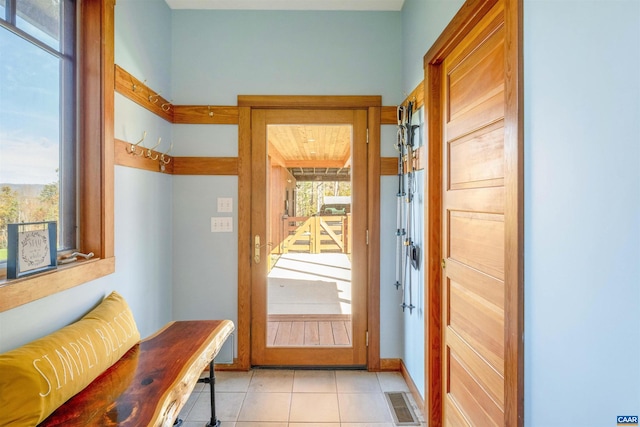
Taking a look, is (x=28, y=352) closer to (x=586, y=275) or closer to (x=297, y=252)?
(x=586, y=275)

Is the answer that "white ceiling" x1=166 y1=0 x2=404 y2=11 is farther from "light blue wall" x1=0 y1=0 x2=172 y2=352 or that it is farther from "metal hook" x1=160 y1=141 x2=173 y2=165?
"metal hook" x1=160 y1=141 x2=173 y2=165

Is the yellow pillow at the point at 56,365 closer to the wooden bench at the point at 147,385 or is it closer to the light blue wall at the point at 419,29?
the wooden bench at the point at 147,385

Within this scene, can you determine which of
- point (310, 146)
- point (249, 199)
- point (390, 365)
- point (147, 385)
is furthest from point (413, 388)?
point (310, 146)

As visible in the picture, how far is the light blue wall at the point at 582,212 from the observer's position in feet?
2.47

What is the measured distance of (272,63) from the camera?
273 centimetres

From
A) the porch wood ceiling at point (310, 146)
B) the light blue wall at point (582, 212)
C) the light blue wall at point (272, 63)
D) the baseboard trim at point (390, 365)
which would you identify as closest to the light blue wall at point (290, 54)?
the light blue wall at point (272, 63)

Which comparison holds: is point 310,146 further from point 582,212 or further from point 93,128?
point 582,212

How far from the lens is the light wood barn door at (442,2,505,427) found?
1358 mm

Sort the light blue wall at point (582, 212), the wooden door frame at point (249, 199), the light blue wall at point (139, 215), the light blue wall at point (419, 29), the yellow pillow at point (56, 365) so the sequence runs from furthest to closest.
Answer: the wooden door frame at point (249, 199) < the light blue wall at point (419, 29) < the light blue wall at point (139, 215) < the yellow pillow at point (56, 365) < the light blue wall at point (582, 212)

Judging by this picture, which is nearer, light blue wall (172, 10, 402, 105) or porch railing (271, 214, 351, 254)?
light blue wall (172, 10, 402, 105)

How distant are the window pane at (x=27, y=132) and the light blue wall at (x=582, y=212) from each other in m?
1.97

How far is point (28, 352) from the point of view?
3.91 feet

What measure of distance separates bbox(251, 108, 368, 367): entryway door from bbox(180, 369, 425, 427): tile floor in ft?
0.52

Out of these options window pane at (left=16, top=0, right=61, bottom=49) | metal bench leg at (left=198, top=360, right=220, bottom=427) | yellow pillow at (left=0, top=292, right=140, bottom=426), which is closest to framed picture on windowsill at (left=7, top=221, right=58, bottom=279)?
yellow pillow at (left=0, top=292, right=140, bottom=426)
